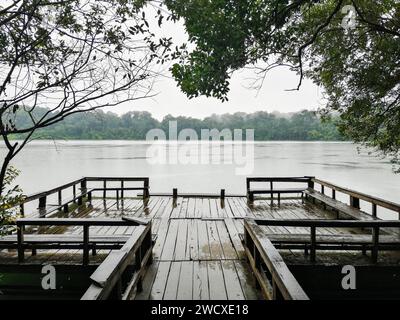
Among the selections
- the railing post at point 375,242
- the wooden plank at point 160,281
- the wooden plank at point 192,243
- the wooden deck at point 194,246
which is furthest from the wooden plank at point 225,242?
the railing post at point 375,242

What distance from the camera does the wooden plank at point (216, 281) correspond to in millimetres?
3394

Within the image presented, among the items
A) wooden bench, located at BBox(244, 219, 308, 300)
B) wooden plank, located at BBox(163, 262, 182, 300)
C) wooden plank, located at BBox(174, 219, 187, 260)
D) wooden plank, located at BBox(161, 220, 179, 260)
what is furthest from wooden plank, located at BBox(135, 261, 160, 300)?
wooden bench, located at BBox(244, 219, 308, 300)

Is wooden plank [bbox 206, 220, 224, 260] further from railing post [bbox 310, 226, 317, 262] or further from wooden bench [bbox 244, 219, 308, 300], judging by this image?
railing post [bbox 310, 226, 317, 262]

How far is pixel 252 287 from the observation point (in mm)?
3586

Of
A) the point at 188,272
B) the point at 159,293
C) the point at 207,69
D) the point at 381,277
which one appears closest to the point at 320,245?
the point at 381,277

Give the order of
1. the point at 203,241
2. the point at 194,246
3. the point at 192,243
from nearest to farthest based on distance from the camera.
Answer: the point at 194,246
the point at 192,243
the point at 203,241

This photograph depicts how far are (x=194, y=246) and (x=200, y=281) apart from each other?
1305mm

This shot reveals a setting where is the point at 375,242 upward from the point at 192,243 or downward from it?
upward

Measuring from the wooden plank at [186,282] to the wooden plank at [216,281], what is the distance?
0.22 m

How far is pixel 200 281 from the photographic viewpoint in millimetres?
3738

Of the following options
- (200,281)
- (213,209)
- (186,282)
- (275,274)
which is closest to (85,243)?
(186,282)

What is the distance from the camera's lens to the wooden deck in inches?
141

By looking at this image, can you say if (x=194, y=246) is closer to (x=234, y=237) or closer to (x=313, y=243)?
(x=234, y=237)
